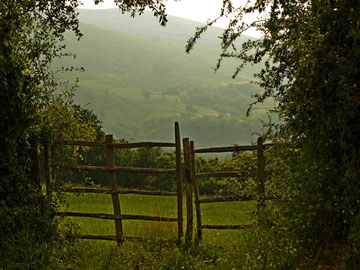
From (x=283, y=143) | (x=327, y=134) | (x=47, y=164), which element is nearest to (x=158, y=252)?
(x=47, y=164)

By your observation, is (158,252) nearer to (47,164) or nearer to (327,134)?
(47,164)

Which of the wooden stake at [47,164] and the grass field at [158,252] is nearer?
the grass field at [158,252]

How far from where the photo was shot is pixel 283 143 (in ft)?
17.1

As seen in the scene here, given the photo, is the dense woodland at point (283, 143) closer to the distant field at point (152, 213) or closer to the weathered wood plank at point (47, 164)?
the weathered wood plank at point (47, 164)

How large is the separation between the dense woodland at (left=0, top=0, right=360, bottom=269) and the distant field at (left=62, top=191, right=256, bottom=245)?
575 millimetres

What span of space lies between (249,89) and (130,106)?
62386 millimetres

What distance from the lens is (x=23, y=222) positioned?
5.53m

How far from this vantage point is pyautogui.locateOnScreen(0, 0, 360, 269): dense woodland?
4297 mm

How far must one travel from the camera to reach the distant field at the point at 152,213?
7.25 m

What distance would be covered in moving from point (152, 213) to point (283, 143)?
591 cm

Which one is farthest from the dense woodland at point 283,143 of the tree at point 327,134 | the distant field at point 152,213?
the distant field at point 152,213

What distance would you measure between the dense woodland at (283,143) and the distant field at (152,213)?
58 cm

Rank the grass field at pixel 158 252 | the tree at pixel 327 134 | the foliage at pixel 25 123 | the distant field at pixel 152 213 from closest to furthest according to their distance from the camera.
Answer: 1. the tree at pixel 327 134
2. the foliage at pixel 25 123
3. the grass field at pixel 158 252
4. the distant field at pixel 152 213

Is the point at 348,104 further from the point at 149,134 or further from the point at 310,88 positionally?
the point at 149,134
